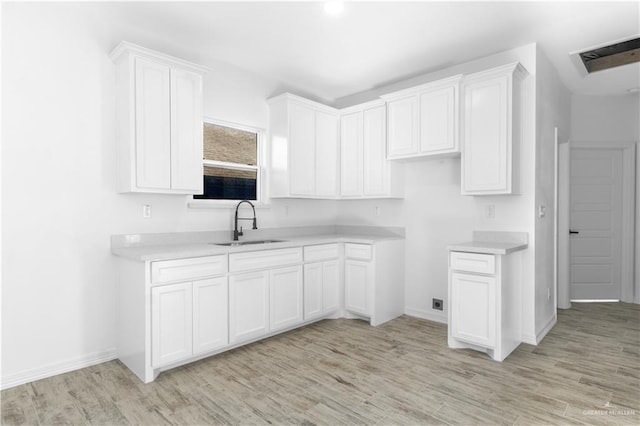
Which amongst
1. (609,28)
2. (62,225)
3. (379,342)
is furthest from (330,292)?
(609,28)

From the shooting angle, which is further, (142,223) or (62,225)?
(142,223)

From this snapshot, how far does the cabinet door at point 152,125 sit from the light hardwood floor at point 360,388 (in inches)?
59.5

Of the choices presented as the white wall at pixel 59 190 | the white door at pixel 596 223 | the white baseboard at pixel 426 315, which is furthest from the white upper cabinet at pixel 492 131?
the white wall at pixel 59 190

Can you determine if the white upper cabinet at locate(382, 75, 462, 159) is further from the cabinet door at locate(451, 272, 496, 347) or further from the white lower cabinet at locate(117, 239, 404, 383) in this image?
the cabinet door at locate(451, 272, 496, 347)

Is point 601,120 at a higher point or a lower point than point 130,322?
higher

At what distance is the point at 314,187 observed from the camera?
4340 millimetres

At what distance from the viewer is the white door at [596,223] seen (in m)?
4.96

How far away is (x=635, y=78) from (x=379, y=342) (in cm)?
411

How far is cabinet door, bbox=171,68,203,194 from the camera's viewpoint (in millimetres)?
3076

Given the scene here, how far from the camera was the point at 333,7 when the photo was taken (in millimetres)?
2775

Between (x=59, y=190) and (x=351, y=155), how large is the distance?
9.68 ft

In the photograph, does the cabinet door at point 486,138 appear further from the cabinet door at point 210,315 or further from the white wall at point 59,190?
Result: the white wall at point 59,190

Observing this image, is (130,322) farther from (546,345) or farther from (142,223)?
(546,345)

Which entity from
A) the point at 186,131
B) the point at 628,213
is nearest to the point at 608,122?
the point at 628,213
